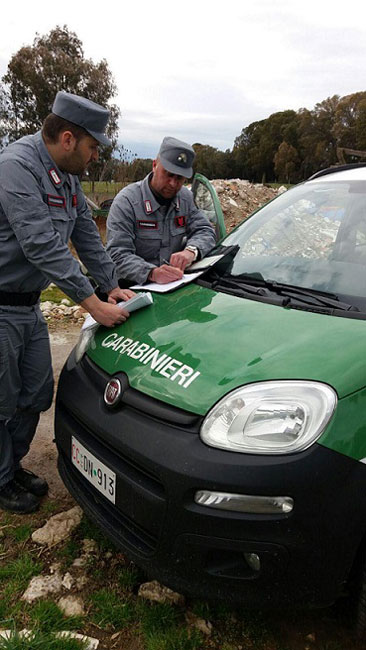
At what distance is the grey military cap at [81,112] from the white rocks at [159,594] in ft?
6.24

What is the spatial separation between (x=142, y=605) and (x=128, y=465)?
0.62 m

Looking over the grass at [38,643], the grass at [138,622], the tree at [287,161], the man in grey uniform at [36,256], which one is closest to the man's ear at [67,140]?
the man in grey uniform at [36,256]

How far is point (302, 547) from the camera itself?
1.57 m

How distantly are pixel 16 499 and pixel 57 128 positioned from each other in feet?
5.88

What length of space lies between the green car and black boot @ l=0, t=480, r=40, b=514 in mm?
513

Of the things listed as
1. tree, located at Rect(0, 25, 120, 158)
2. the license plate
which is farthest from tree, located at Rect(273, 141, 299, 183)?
the license plate

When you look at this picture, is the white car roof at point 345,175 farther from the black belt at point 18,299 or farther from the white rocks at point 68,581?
the white rocks at point 68,581

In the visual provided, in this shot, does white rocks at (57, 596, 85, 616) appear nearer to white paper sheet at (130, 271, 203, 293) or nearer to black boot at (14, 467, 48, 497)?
black boot at (14, 467, 48, 497)

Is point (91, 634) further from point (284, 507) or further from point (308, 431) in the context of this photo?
point (308, 431)

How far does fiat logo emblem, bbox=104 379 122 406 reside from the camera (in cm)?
192

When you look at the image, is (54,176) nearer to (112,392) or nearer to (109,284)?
(109,284)

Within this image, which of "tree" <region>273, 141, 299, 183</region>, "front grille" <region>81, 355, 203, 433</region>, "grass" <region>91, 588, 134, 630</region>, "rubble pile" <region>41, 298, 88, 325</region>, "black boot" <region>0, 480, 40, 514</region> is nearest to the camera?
"front grille" <region>81, 355, 203, 433</region>

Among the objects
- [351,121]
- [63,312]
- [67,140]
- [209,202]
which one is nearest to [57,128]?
[67,140]

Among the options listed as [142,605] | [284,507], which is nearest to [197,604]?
[142,605]
